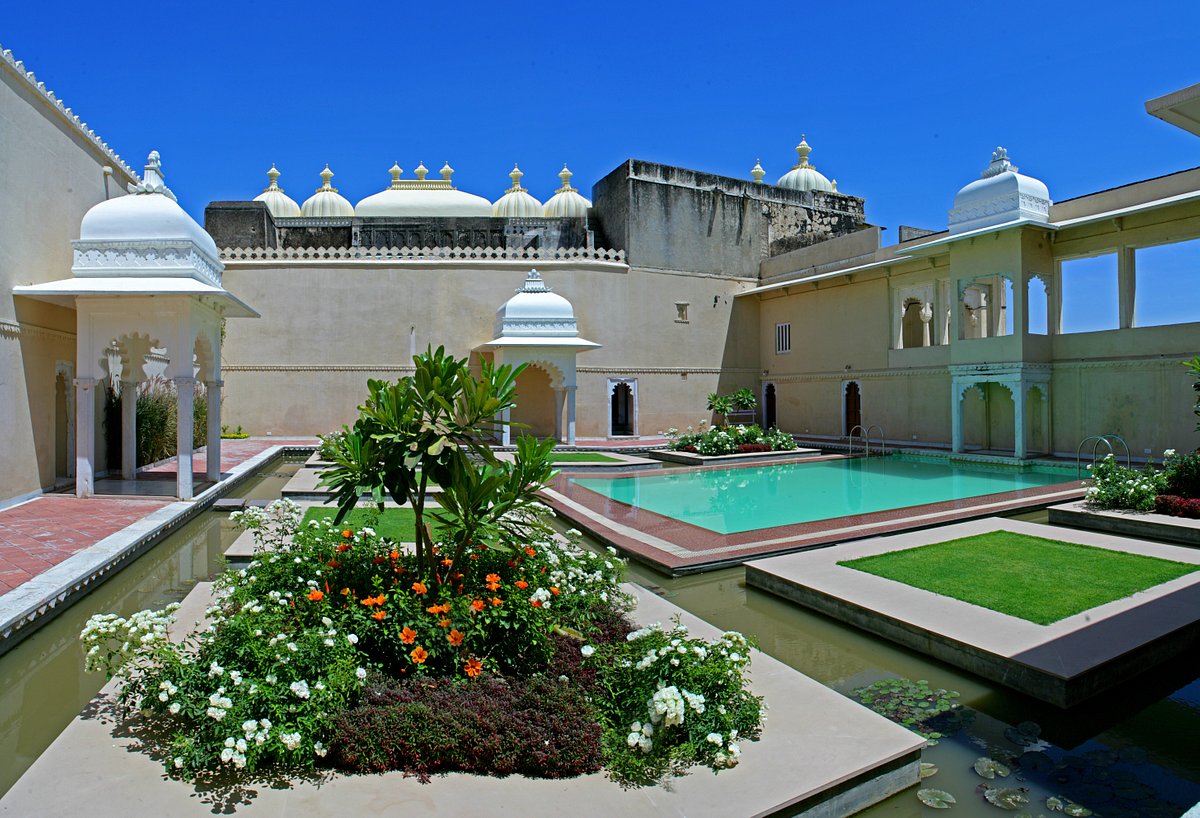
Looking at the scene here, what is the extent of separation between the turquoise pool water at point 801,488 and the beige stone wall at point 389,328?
6.13 metres

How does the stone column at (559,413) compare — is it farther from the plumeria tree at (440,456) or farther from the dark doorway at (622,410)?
the plumeria tree at (440,456)

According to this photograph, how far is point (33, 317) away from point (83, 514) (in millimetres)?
2762

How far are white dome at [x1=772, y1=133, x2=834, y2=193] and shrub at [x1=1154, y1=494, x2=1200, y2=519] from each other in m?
19.0

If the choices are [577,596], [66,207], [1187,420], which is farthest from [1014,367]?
[66,207]

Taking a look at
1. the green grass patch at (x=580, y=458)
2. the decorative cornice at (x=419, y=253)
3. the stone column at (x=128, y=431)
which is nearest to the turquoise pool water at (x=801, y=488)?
the green grass patch at (x=580, y=458)

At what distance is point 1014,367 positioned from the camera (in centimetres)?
1415

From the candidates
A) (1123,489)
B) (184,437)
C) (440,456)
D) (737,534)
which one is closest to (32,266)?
(184,437)

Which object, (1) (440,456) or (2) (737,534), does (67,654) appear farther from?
(2) (737,534)

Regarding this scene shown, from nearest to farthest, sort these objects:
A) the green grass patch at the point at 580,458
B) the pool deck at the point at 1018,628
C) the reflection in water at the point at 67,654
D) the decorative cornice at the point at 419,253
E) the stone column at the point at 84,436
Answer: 1. the reflection in water at the point at 67,654
2. the pool deck at the point at 1018,628
3. the stone column at the point at 84,436
4. the green grass patch at the point at 580,458
5. the decorative cornice at the point at 419,253

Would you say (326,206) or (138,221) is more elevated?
(326,206)

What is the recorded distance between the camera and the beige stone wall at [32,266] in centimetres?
868

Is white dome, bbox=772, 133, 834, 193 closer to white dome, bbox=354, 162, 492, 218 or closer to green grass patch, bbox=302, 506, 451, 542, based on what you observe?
white dome, bbox=354, 162, 492, 218

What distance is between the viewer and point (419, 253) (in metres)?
19.5

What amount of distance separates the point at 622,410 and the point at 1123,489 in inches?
537
